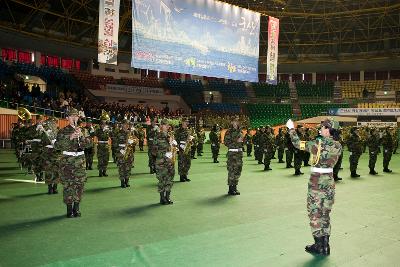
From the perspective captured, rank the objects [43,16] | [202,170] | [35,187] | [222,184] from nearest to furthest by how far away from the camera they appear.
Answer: [35,187] < [222,184] < [202,170] < [43,16]

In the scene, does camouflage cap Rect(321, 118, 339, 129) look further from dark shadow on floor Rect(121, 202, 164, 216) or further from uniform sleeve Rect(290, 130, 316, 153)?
dark shadow on floor Rect(121, 202, 164, 216)

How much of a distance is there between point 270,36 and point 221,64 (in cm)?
383

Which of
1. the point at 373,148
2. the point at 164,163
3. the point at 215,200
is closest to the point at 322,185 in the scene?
the point at 164,163

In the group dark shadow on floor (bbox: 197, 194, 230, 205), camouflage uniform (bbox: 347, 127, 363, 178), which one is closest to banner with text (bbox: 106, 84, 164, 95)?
camouflage uniform (bbox: 347, 127, 363, 178)

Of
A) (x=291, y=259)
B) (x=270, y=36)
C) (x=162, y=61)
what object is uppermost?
(x=270, y=36)

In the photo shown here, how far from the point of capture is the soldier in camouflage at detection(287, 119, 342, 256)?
5.71 metres

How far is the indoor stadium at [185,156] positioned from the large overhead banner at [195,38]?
0.18ft

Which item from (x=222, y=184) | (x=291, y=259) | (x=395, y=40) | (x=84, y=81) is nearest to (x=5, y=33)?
(x=84, y=81)

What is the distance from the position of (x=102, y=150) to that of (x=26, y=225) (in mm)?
6394

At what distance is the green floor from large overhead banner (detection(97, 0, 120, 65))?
5.39 m

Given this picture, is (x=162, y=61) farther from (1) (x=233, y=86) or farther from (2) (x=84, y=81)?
(1) (x=233, y=86)

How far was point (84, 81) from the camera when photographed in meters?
37.1

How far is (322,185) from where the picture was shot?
18.9 feet

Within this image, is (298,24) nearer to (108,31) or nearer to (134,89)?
(134,89)
